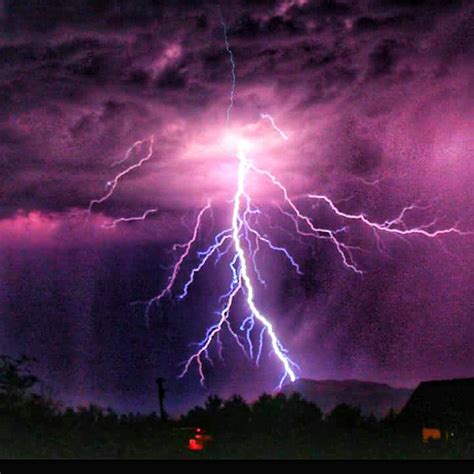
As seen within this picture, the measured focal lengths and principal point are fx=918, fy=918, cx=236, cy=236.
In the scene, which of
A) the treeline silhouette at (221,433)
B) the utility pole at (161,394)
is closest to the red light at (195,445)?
the treeline silhouette at (221,433)

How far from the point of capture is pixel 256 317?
8609 mm

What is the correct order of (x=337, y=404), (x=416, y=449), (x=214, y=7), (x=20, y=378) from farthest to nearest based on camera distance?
(x=20, y=378), (x=337, y=404), (x=214, y=7), (x=416, y=449)

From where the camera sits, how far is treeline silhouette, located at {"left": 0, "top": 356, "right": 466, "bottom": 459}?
7.68 metres

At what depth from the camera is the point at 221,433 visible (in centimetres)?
904

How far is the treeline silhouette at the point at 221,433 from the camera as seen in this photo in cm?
768

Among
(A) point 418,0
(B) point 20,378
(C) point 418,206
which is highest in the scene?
(A) point 418,0

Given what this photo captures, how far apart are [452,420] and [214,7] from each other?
4.67 metres

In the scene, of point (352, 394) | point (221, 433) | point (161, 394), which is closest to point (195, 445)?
point (221, 433)

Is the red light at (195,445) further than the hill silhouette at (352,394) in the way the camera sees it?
No

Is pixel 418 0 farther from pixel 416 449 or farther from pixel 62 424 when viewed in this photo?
pixel 62 424

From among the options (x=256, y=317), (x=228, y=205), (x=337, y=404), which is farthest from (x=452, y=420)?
(x=228, y=205)

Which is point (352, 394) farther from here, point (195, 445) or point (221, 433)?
point (195, 445)

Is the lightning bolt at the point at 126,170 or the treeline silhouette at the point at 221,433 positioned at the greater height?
the lightning bolt at the point at 126,170

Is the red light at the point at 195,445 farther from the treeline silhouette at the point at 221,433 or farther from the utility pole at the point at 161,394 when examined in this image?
the utility pole at the point at 161,394
